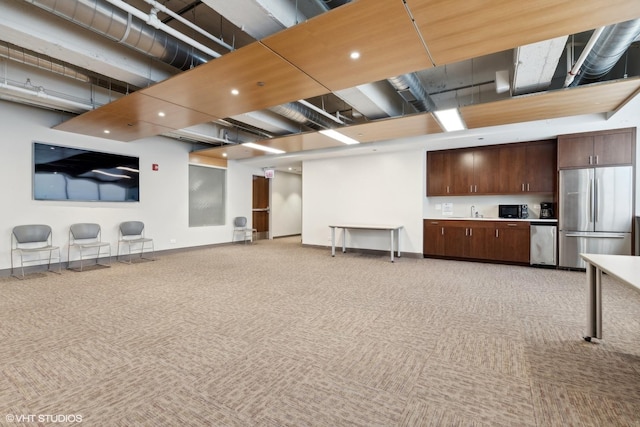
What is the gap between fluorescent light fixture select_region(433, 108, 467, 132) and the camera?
174 inches

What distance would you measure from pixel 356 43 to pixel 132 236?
22.7 ft

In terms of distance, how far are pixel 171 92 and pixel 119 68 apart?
0.65m

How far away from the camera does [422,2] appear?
2156 millimetres

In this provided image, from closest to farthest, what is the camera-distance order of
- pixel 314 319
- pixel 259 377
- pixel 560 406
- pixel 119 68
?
pixel 560 406
pixel 259 377
pixel 314 319
pixel 119 68

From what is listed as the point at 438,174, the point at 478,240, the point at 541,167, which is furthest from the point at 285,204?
the point at 541,167

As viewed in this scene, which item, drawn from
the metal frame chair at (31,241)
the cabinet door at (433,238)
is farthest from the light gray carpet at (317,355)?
the cabinet door at (433,238)

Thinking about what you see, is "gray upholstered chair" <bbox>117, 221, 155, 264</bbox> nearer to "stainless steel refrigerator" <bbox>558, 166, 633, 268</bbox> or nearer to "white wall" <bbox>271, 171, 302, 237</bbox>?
"white wall" <bbox>271, 171, 302, 237</bbox>

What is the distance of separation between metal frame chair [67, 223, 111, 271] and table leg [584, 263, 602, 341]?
7.75 m

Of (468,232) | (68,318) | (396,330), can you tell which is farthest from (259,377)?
(468,232)

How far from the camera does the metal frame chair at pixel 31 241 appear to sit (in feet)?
17.3

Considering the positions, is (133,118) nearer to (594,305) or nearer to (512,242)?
(594,305)

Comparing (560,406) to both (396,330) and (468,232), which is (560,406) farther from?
(468,232)

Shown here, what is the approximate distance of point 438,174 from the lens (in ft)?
23.6

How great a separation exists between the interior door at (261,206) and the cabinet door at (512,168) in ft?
25.1
